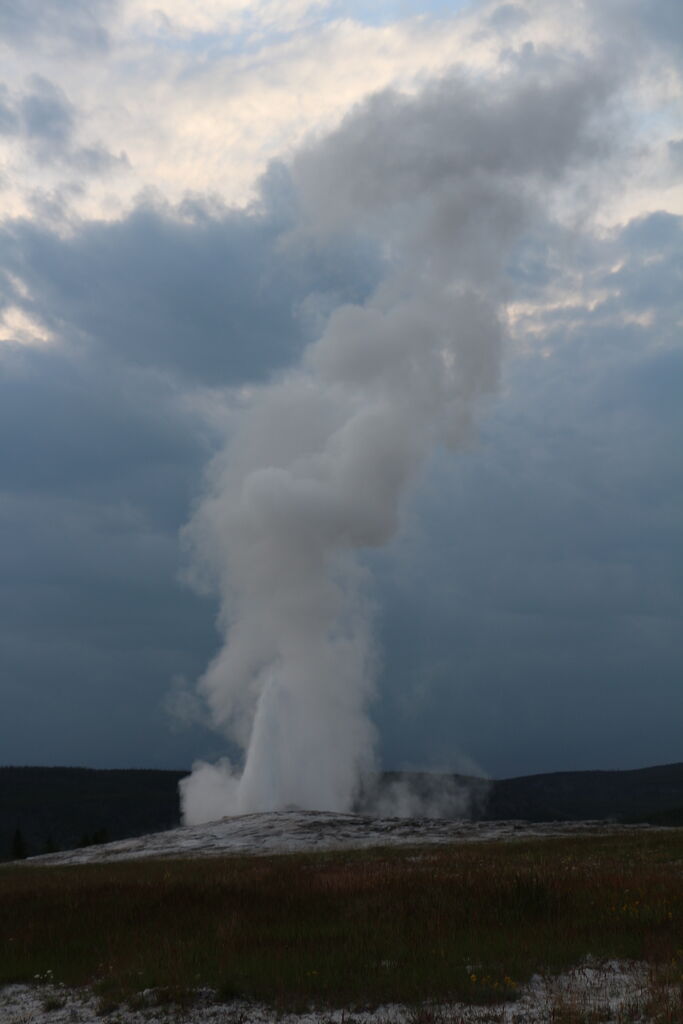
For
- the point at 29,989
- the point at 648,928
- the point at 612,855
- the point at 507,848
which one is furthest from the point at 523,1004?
the point at 507,848

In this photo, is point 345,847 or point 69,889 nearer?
point 69,889

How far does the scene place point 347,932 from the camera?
667 inches

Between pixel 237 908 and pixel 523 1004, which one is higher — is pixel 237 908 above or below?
above

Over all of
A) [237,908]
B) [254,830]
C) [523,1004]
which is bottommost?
[523,1004]

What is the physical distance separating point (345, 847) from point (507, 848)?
938cm

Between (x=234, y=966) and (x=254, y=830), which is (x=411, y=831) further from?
(x=234, y=966)

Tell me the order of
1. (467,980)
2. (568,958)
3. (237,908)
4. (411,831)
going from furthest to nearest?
(411,831) → (237,908) → (568,958) → (467,980)

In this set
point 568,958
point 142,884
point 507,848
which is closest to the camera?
point 568,958

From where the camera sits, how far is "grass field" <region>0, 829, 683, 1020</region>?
13.7 m

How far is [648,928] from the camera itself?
637 inches

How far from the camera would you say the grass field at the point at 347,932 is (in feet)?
45.0

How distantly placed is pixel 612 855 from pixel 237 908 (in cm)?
1835

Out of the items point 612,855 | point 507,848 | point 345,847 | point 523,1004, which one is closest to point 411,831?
point 345,847

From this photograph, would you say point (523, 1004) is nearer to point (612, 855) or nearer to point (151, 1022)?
point (151, 1022)
